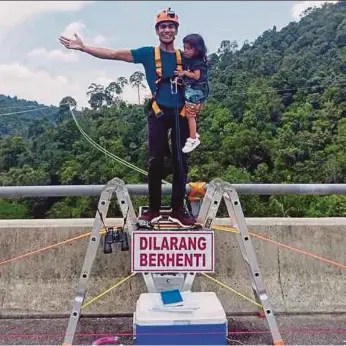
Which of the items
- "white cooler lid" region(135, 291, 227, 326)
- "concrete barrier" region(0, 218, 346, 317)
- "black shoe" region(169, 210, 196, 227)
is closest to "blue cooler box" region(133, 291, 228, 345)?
"white cooler lid" region(135, 291, 227, 326)

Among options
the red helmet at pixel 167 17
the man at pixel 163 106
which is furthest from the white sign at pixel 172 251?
the red helmet at pixel 167 17

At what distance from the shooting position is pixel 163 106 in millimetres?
3852

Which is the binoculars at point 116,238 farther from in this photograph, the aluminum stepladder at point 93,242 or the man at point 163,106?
the aluminum stepladder at point 93,242

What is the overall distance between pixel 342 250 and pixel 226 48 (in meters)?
74.0

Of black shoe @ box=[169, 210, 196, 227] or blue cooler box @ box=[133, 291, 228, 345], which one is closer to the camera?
blue cooler box @ box=[133, 291, 228, 345]

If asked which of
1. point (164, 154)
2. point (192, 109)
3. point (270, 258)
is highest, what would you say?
point (192, 109)

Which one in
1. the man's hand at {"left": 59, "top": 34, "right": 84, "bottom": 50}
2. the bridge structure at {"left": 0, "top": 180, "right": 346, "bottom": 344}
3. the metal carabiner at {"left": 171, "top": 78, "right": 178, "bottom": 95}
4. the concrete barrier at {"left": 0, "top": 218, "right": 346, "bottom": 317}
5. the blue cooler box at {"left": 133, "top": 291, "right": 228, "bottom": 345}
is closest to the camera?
the blue cooler box at {"left": 133, "top": 291, "right": 228, "bottom": 345}

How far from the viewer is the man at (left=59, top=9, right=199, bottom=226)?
384 cm

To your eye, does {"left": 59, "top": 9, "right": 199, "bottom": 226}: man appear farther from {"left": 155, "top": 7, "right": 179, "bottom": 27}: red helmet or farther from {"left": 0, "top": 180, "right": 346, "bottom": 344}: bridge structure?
{"left": 0, "top": 180, "right": 346, "bottom": 344}: bridge structure

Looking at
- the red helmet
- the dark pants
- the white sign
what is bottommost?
the white sign

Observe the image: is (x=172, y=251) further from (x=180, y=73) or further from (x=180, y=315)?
(x=180, y=73)

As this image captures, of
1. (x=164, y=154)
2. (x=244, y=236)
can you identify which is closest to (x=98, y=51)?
(x=164, y=154)

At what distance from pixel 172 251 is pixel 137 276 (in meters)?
1.20

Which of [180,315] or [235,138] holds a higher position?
[235,138]
